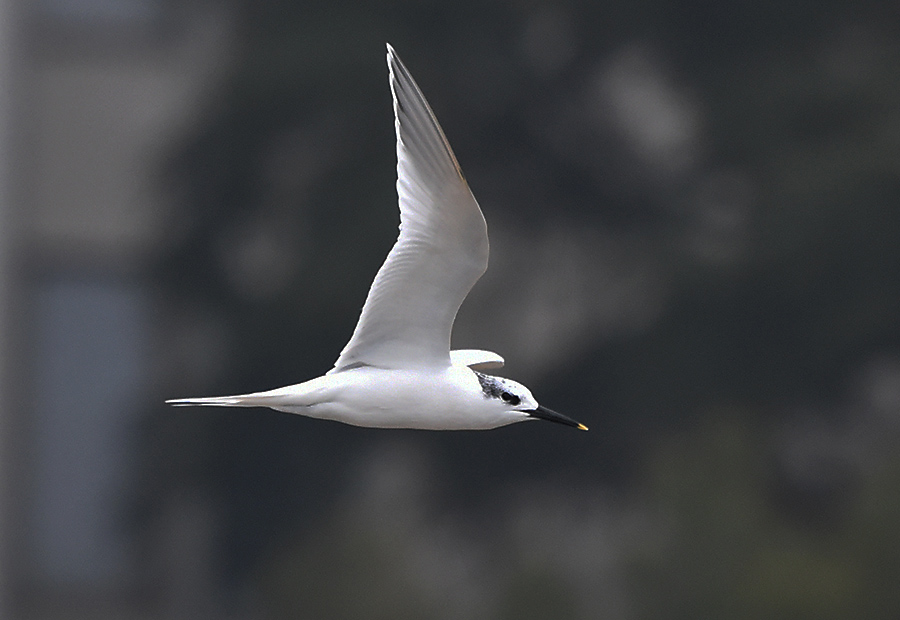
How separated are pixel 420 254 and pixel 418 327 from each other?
0.17 m

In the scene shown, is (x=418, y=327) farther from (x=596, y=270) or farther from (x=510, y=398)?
(x=596, y=270)

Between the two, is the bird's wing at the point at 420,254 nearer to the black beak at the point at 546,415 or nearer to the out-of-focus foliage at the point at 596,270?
the black beak at the point at 546,415

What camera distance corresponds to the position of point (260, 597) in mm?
6719

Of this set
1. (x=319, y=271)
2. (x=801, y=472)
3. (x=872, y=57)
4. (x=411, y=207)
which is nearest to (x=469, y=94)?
(x=319, y=271)

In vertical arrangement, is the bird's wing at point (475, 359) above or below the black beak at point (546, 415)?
above

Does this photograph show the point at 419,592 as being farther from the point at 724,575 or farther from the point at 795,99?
the point at 795,99

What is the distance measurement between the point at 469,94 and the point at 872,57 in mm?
2432

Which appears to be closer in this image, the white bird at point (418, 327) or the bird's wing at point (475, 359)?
the white bird at point (418, 327)

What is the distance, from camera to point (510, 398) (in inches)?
90.1

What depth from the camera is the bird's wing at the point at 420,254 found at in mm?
2035

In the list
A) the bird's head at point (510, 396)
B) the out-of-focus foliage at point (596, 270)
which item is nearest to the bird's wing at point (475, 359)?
the bird's head at point (510, 396)

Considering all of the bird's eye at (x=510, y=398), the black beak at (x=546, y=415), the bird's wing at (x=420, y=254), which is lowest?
the black beak at (x=546, y=415)

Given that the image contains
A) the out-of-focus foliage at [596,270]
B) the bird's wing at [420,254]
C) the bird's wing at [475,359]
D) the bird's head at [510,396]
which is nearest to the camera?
the bird's wing at [420,254]

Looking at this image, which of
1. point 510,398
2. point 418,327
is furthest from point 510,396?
point 418,327
